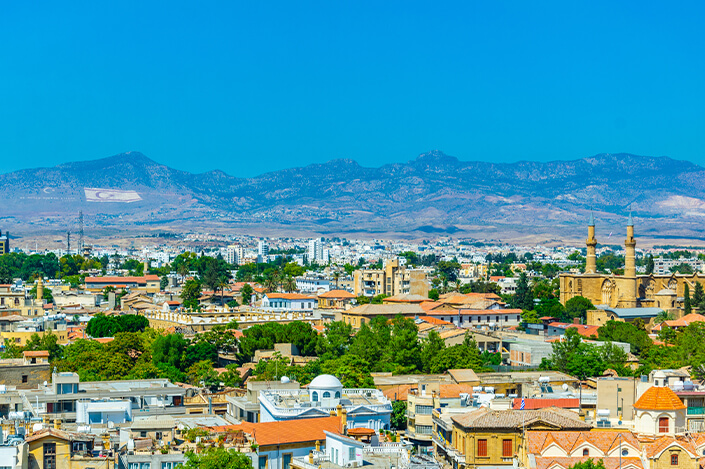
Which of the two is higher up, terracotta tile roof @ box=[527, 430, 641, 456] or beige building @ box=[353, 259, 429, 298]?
beige building @ box=[353, 259, 429, 298]

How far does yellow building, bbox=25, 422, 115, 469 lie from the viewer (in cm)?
2783

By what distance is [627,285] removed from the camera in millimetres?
115562

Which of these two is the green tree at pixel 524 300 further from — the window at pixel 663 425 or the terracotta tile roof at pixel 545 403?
the window at pixel 663 425

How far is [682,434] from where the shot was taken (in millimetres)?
30766

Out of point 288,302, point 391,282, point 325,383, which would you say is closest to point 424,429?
point 325,383

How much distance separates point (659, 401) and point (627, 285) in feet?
284

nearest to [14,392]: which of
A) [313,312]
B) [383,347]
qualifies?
[383,347]

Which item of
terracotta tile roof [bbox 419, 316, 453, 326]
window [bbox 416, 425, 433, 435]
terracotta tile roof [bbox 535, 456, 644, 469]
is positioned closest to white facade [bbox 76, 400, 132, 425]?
window [bbox 416, 425, 433, 435]

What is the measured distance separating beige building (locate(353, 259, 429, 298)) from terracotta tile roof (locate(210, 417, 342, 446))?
84216 millimetres

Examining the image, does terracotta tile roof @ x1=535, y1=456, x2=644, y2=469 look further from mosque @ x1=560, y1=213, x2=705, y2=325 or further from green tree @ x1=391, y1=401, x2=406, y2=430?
mosque @ x1=560, y1=213, x2=705, y2=325

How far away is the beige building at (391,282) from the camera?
118875 millimetres

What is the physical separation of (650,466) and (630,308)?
81047mm

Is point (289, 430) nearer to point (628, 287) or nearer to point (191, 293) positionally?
point (191, 293)

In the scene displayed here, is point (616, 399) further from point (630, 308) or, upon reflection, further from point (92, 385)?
point (630, 308)
